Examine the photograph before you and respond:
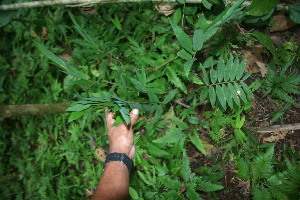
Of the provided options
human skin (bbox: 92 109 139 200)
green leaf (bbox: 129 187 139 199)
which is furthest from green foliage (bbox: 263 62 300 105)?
green leaf (bbox: 129 187 139 199)

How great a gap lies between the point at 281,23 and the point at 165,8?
1.19 meters

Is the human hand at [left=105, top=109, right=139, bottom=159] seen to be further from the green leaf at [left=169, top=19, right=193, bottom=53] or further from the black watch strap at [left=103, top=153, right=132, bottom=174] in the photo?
the green leaf at [left=169, top=19, right=193, bottom=53]

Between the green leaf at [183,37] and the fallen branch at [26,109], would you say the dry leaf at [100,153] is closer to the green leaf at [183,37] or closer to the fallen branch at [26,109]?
the fallen branch at [26,109]

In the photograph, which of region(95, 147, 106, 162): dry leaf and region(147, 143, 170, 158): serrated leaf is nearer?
region(147, 143, 170, 158): serrated leaf

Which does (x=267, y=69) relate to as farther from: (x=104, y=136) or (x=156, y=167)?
(x=104, y=136)

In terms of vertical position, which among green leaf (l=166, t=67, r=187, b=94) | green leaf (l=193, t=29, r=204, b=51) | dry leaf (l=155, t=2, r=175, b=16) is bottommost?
green leaf (l=166, t=67, r=187, b=94)

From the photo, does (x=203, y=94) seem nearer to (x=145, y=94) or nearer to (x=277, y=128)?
(x=145, y=94)

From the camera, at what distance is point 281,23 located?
2189 millimetres

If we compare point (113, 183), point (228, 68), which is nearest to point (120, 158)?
point (113, 183)

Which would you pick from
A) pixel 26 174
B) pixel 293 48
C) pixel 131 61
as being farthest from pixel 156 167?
pixel 26 174

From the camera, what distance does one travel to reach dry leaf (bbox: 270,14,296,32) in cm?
216

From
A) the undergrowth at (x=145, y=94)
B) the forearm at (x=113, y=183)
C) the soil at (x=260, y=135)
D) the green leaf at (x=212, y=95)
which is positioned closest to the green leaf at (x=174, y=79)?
the undergrowth at (x=145, y=94)

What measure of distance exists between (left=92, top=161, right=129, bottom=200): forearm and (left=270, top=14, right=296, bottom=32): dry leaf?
1983 mm

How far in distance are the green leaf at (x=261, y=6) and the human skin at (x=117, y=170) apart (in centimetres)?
125
